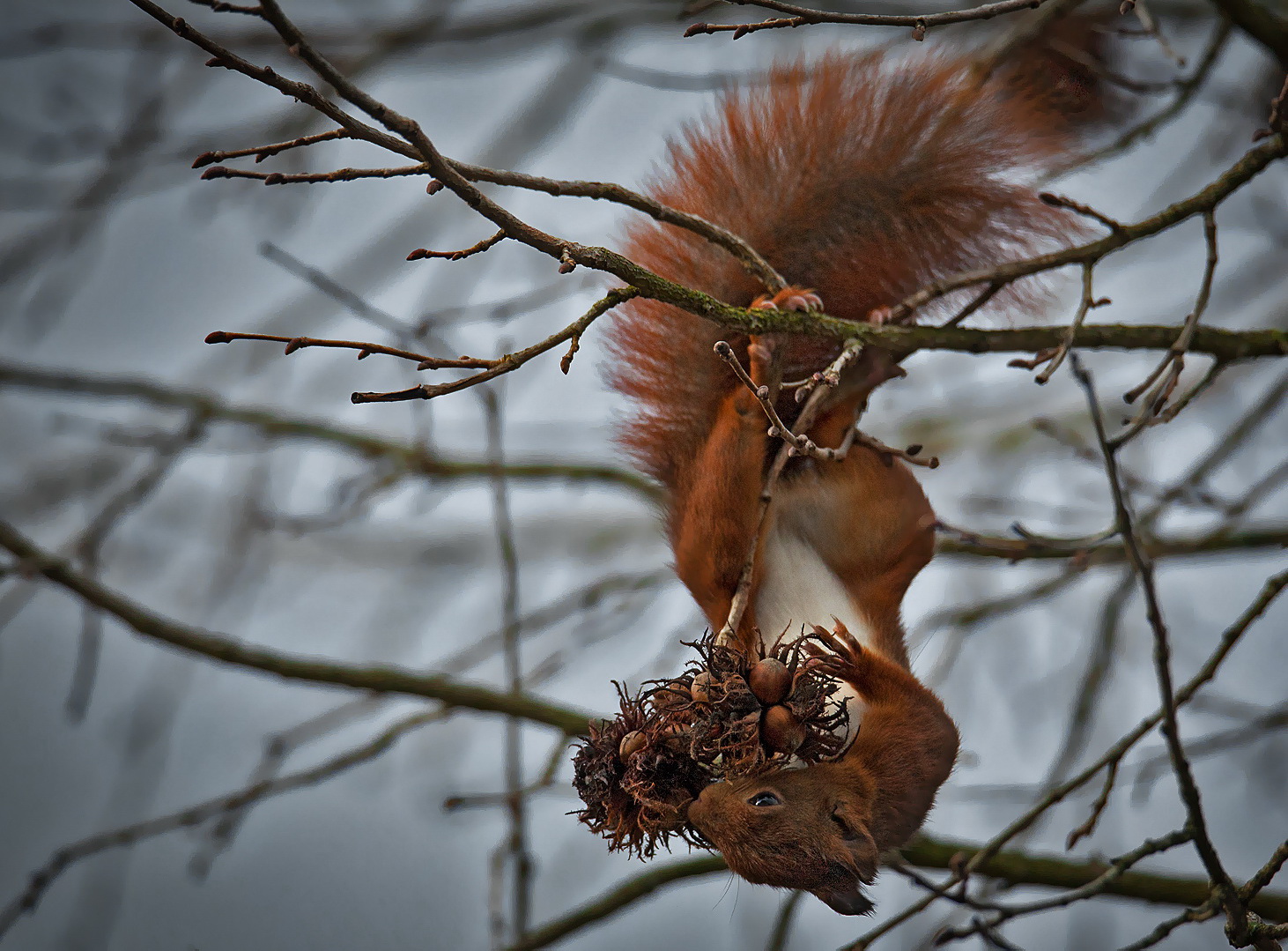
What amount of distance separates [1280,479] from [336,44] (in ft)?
8.25

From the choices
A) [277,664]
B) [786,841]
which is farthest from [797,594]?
[277,664]

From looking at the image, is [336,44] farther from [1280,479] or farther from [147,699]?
[1280,479]

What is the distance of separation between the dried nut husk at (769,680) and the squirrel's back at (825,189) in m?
0.66

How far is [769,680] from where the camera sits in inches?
59.4

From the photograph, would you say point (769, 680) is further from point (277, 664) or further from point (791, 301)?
point (277, 664)

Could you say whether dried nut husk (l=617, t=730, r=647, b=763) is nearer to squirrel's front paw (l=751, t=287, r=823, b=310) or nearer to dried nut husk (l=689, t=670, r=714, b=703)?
dried nut husk (l=689, t=670, r=714, b=703)

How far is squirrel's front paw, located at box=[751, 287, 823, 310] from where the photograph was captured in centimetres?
172

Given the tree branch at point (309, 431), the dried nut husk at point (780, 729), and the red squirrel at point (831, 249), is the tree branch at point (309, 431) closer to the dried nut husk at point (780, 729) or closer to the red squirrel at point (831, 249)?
the red squirrel at point (831, 249)

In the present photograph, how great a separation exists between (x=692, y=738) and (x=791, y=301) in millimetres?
710

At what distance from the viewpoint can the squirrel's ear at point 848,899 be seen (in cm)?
163

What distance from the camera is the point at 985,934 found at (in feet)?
5.37

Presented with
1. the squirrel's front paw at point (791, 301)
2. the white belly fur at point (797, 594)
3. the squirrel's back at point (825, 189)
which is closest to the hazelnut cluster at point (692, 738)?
the white belly fur at point (797, 594)

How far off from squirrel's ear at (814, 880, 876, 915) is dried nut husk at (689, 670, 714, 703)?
37cm

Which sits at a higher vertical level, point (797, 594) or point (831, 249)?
point (831, 249)
